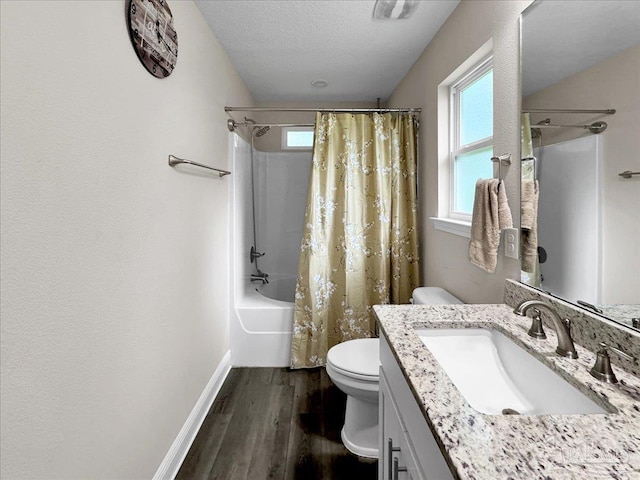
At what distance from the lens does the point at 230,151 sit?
2.62 meters

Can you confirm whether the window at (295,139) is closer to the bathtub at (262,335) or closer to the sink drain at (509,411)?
the bathtub at (262,335)

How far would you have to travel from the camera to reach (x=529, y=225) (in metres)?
1.31

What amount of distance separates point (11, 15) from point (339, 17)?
170 cm

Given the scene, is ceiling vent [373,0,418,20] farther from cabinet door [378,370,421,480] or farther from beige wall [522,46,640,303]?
cabinet door [378,370,421,480]

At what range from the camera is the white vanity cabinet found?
0.74 metres

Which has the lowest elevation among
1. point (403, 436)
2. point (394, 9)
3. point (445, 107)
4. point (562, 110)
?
point (403, 436)

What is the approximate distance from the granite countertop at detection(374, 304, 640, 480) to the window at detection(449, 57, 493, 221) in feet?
4.02

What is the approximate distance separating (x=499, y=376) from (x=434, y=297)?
0.96 m

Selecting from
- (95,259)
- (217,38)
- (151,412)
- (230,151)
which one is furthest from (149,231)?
(217,38)

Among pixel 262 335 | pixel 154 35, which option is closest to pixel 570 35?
pixel 154 35

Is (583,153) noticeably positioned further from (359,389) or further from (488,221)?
(359,389)

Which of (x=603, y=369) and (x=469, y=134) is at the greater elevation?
(x=469, y=134)

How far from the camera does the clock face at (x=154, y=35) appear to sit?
4.11ft

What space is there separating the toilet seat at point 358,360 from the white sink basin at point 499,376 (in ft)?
1.85
